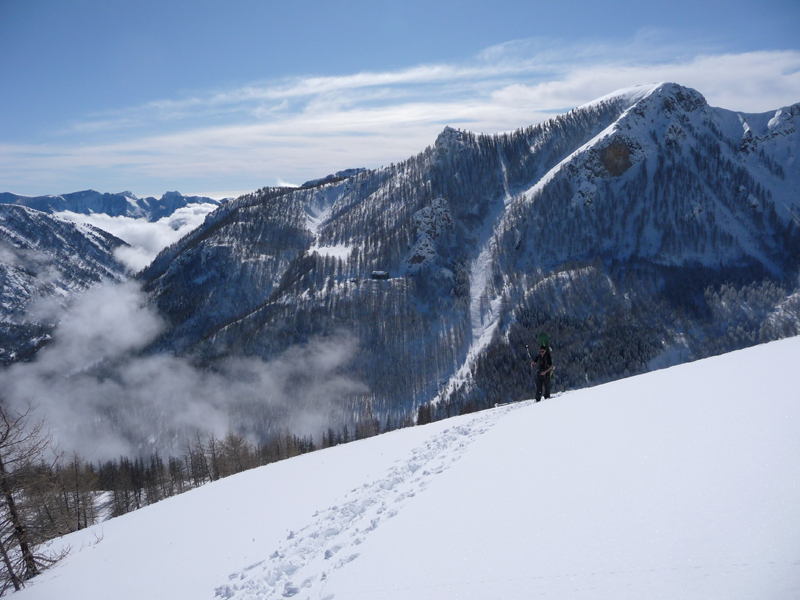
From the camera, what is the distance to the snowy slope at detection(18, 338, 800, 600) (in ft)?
19.2

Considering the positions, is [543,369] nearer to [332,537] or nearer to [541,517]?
[332,537]

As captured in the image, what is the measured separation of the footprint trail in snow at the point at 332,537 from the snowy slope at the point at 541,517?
6 cm

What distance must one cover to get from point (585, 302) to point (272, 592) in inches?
7411

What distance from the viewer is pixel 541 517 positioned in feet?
25.7

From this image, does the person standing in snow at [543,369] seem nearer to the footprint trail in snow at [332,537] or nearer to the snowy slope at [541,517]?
the snowy slope at [541,517]

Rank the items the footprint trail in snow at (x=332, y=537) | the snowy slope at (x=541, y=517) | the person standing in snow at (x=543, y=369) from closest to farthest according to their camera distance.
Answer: the snowy slope at (x=541, y=517) → the footprint trail in snow at (x=332, y=537) → the person standing in snow at (x=543, y=369)

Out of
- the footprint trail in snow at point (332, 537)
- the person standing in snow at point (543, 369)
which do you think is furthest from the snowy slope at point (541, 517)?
the person standing in snow at point (543, 369)

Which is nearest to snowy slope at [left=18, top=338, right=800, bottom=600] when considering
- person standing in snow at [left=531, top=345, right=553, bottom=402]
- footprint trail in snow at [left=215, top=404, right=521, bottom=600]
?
footprint trail in snow at [left=215, top=404, right=521, bottom=600]

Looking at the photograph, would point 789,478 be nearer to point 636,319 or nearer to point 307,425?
point 307,425

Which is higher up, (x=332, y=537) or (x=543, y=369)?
(x=543, y=369)

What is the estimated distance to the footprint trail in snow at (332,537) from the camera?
31.6ft

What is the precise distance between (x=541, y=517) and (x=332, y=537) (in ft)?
20.3

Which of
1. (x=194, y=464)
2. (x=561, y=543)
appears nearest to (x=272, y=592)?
(x=561, y=543)

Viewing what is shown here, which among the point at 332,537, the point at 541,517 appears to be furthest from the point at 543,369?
the point at 541,517
